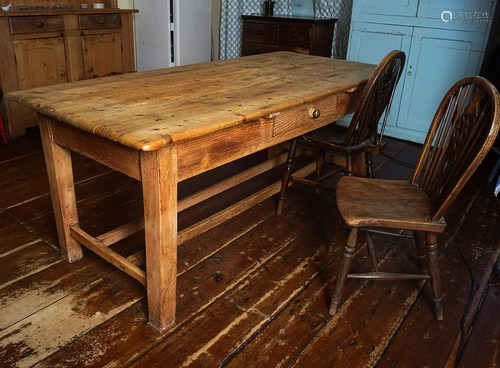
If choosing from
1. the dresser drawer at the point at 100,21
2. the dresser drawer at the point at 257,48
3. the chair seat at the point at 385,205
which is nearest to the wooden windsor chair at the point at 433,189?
the chair seat at the point at 385,205

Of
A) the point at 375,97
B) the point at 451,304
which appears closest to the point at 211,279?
the point at 451,304

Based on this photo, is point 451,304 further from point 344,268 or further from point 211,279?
point 211,279

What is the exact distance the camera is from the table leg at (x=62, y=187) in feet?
5.57

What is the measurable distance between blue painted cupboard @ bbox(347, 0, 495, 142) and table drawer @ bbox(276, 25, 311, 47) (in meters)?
0.37

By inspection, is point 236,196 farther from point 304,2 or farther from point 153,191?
point 304,2

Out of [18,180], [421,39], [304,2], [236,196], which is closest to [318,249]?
[236,196]

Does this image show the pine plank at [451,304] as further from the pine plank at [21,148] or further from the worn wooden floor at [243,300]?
the pine plank at [21,148]

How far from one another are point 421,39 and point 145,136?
2973mm

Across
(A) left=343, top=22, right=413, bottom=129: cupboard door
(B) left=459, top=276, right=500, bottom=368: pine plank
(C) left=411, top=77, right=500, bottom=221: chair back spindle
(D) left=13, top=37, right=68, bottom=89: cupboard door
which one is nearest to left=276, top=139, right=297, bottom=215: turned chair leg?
(C) left=411, top=77, right=500, bottom=221: chair back spindle

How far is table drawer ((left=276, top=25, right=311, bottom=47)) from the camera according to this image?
389cm

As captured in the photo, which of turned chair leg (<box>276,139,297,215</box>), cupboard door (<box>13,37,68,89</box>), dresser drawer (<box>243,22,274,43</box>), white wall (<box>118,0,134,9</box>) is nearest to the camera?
turned chair leg (<box>276,139,297,215</box>)

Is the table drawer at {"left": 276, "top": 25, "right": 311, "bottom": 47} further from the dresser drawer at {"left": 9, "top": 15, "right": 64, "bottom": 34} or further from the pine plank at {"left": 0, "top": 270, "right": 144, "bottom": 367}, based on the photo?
the pine plank at {"left": 0, "top": 270, "right": 144, "bottom": 367}

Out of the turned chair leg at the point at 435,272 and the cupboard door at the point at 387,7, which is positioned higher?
the cupboard door at the point at 387,7

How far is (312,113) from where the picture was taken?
1.86 m
